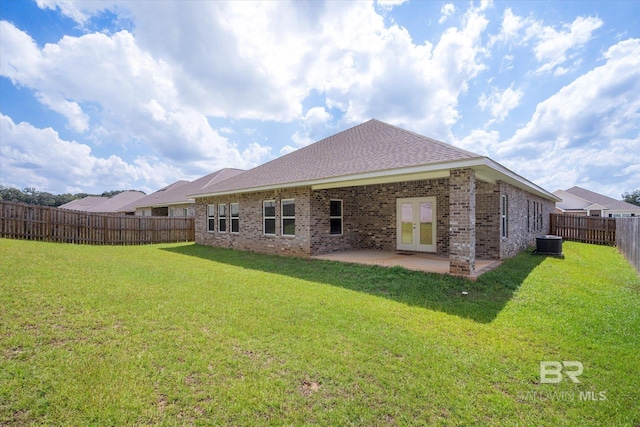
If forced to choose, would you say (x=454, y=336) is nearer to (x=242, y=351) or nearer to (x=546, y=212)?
(x=242, y=351)

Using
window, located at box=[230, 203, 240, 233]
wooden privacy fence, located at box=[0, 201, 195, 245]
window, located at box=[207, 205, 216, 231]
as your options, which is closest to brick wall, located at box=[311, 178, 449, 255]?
window, located at box=[230, 203, 240, 233]

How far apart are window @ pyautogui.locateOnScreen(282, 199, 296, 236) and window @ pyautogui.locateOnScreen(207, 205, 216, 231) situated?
591cm

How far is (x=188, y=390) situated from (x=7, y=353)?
2425 millimetres

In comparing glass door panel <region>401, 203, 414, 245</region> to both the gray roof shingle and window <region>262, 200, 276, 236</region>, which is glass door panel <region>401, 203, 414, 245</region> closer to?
window <region>262, 200, 276, 236</region>

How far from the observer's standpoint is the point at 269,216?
1262 centimetres

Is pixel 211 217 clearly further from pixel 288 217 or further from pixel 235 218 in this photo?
pixel 288 217

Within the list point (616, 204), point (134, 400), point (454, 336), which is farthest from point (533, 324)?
point (616, 204)

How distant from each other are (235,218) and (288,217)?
4.07 meters

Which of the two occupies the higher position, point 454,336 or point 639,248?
point 639,248

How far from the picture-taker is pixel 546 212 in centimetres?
1855

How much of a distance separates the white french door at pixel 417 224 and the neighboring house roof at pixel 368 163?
251 cm

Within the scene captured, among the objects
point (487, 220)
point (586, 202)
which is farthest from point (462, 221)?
point (586, 202)

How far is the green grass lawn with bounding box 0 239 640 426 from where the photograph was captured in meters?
2.79

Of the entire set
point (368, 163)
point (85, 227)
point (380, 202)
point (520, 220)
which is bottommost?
point (85, 227)
